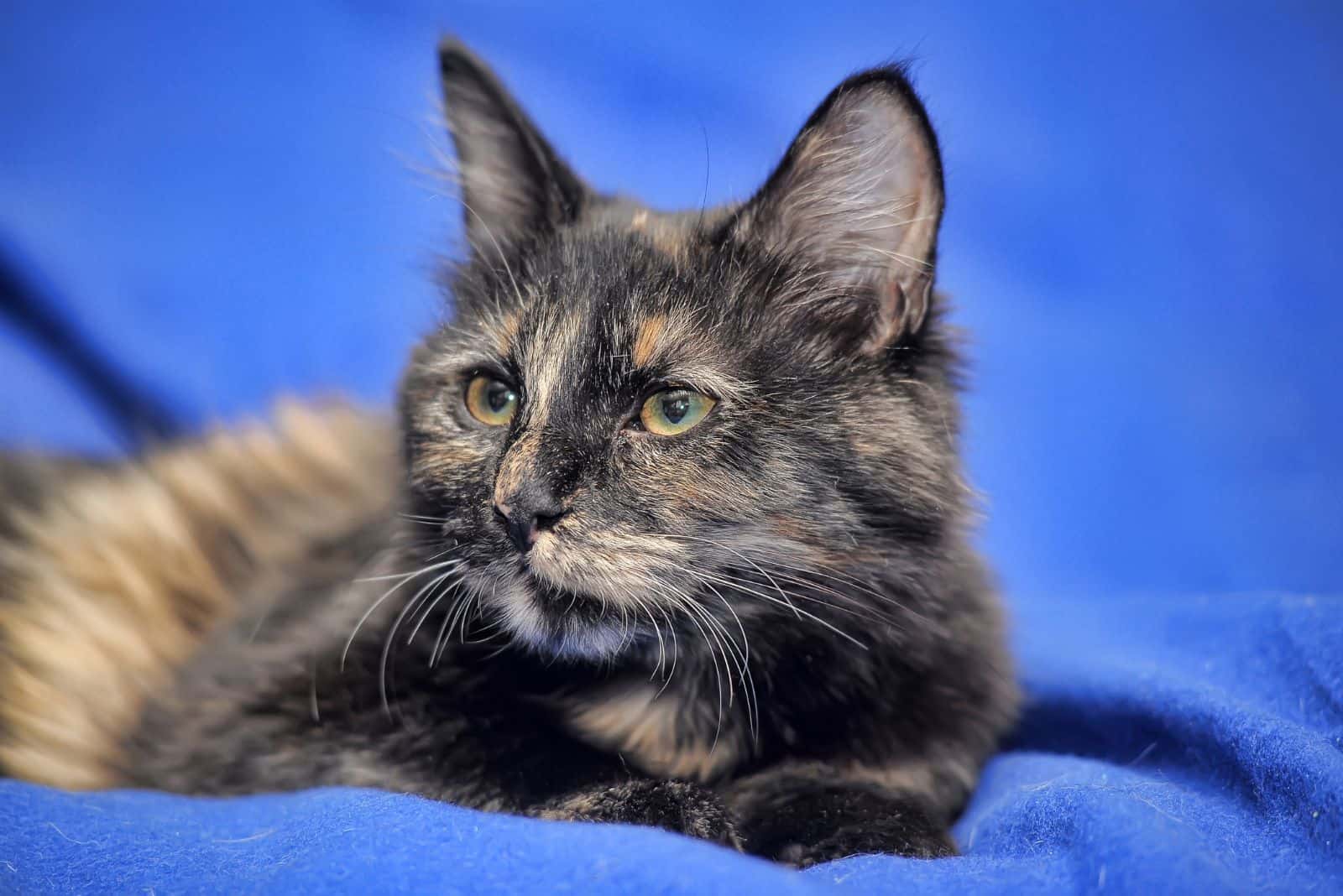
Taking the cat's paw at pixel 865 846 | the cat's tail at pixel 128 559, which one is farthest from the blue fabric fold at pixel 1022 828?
the cat's tail at pixel 128 559

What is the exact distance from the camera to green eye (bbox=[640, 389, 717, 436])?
1.18 metres

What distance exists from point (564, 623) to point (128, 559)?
119cm

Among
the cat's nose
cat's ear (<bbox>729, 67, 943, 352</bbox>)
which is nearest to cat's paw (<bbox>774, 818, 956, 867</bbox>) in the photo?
the cat's nose

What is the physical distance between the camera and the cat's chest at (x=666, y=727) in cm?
127

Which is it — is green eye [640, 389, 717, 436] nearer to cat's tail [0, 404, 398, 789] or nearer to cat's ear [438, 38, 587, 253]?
cat's ear [438, 38, 587, 253]

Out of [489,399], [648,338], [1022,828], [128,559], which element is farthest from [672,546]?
[128,559]

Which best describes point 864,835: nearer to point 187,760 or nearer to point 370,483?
point 187,760

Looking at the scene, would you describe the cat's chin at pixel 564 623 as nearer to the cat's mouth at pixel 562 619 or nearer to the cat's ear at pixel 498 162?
the cat's mouth at pixel 562 619

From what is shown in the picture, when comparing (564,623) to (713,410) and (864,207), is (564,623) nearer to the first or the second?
(713,410)

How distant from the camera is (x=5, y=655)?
1690 millimetres

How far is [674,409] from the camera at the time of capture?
119 centimetres

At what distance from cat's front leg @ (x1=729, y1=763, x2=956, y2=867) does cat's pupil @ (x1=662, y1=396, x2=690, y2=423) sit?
1.48 ft

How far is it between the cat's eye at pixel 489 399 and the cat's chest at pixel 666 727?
37 centimetres

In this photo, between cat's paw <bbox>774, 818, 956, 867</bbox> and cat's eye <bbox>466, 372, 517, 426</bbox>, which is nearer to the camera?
cat's paw <bbox>774, 818, 956, 867</bbox>
